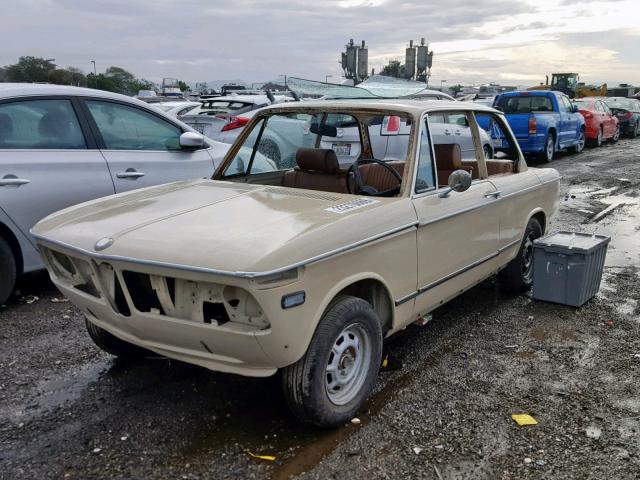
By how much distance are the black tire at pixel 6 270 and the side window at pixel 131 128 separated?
1.29 metres

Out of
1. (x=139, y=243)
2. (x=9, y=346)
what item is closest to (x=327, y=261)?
(x=139, y=243)

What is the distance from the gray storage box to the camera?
5.01 metres

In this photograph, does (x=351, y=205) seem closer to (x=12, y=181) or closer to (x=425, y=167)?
(x=425, y=167)

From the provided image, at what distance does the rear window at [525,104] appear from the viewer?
14.6 meters

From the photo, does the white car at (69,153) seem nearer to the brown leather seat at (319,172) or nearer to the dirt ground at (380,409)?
the dirt ground at (380,409)

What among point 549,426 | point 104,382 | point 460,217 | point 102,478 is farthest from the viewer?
point 460,217

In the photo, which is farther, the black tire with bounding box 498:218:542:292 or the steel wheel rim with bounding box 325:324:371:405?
the black tire with bounding box 498:218:542:292

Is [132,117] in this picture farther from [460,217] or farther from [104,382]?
[460,217]

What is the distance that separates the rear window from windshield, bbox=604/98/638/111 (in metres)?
10.8

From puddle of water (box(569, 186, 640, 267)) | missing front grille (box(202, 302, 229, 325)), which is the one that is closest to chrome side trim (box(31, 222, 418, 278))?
missing front grille (box(202, 302, 229, 325))

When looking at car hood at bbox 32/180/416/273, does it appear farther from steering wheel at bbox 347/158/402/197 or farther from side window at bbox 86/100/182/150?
side window at bbox 86/100/182/150

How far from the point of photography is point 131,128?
578cm

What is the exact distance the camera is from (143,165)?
18.7 feet

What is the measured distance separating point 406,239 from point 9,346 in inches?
117
